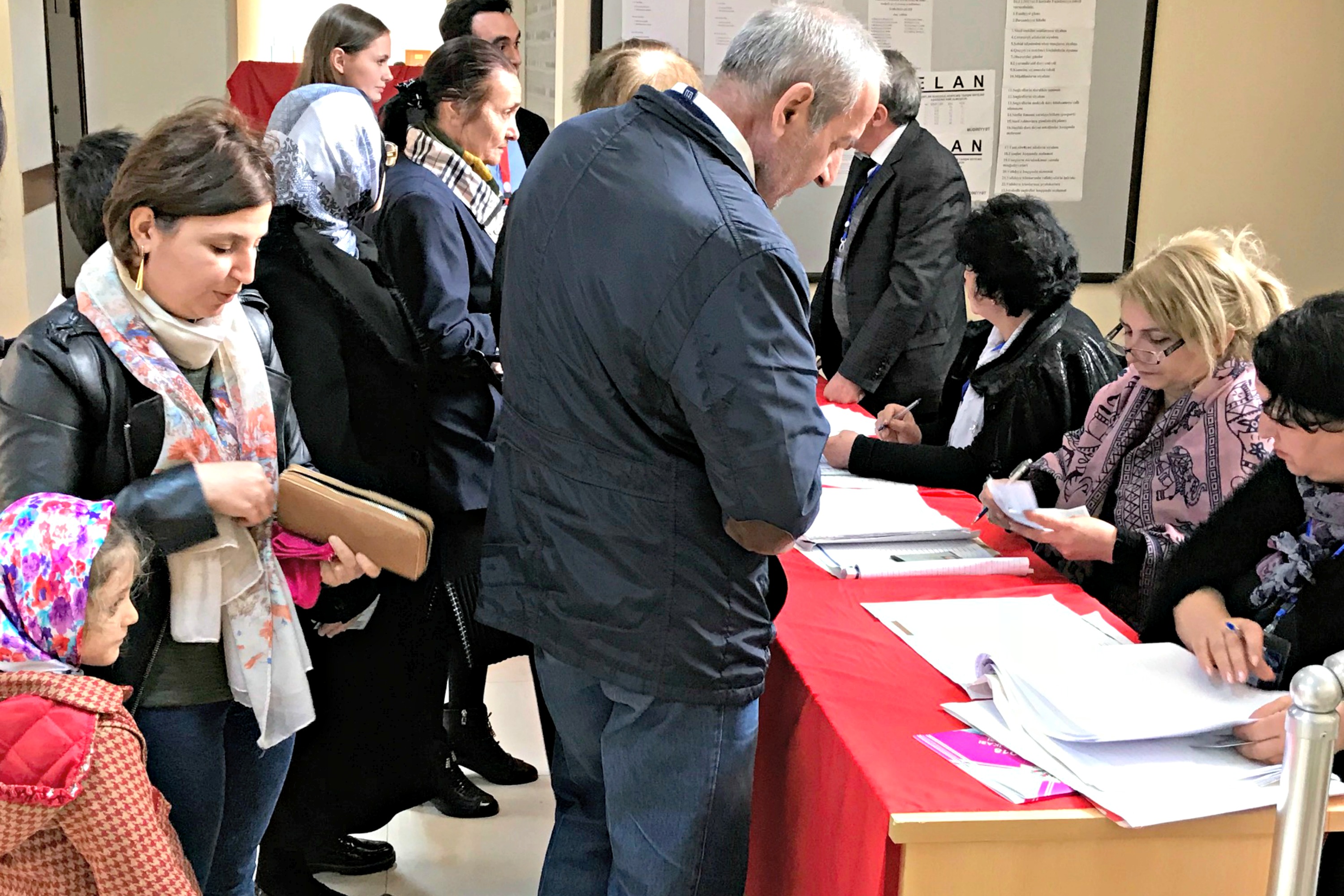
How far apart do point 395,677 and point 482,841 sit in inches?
29.3

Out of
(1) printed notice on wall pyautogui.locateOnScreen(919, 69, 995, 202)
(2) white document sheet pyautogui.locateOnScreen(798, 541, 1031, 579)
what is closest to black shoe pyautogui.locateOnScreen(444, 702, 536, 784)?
(2) white document sheet pyautogui.locateOnScreen(798, 541, 1031, 579)

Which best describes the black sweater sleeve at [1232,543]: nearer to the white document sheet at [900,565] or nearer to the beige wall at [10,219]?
the white document sheet at [900,565]

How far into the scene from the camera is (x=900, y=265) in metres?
3.31

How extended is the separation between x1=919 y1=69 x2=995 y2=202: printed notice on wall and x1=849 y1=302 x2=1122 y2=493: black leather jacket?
6.55ft

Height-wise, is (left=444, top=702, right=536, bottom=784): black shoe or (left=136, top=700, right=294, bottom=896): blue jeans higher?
(left=136, top=700, right=294, bottom=896): blue jeans

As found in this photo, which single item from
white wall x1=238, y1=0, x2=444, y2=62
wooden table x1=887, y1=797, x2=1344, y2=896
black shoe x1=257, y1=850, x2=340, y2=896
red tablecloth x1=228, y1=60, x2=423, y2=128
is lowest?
black shoe x1=257, y1=850, x2=340, y2=896

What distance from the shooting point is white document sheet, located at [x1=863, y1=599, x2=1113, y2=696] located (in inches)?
63.3

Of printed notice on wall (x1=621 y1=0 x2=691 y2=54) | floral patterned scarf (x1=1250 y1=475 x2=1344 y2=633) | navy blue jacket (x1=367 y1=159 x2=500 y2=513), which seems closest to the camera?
floral patterned scarf (x1=1250 y1=475 x2=1344 y2=633)

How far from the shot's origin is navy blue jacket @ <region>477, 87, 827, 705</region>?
1306 millimetres

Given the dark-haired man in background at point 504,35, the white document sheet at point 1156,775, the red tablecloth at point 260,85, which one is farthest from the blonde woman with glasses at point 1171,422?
the red tablecloth at point 260,85

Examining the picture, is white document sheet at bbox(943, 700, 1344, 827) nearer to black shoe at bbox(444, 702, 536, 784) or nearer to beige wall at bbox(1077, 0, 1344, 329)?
black shoe at bbox(444, 702, 536, 784)

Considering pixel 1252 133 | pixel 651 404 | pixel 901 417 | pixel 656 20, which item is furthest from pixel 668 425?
pixel 1252 133

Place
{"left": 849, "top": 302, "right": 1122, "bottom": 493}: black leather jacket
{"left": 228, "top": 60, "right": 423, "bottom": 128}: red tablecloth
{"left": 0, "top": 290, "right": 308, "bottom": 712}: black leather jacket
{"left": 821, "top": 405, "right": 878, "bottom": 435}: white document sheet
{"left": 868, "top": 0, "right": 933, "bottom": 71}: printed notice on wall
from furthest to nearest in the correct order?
1. {"left": 228, "top": 60, "right": 423, "bottom": 128}: red tablecloth
2. {"left": 868, "top": 0, "right": 933, "bottom": 71}: printed notice on wall
3. {"left": 821, "top": 405, "right": 878, "bottom": 435}: white document sheet
4. {"left": 849, "top": 302, "right": 1122, "bottom": 493}: black leather jacket
5. {"left": 0, "top": 290, "right": 308, "bottom": 712}: black leather jacket

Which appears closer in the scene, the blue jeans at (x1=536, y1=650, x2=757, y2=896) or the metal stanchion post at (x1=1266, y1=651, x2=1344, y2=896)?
the metal stanchion post at (x1=1266, y1=651, x2=1344, y2=896)
